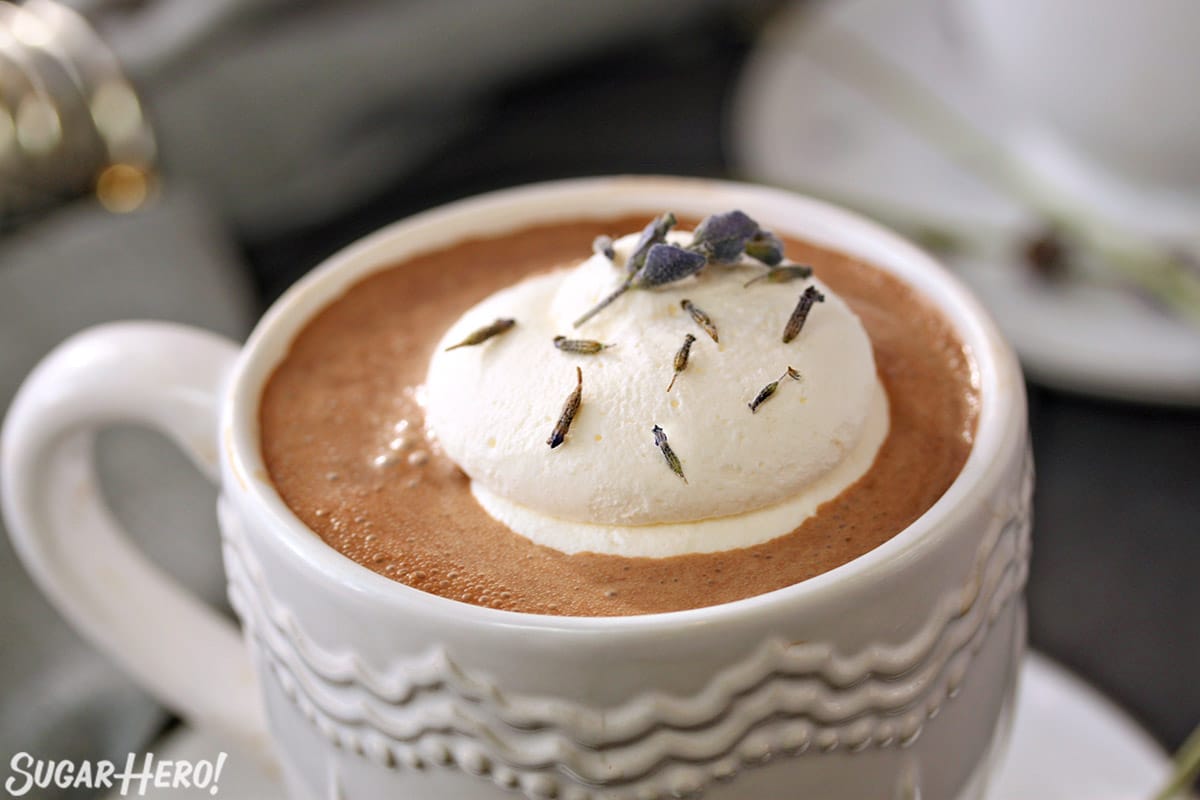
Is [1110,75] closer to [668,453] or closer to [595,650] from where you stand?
[668,453]

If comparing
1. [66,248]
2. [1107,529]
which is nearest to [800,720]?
[1107,529]

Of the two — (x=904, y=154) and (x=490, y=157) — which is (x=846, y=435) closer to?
(x=904, y=154)

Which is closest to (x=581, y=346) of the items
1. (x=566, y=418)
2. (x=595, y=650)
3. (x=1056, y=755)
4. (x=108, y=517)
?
(x=566, y=418)

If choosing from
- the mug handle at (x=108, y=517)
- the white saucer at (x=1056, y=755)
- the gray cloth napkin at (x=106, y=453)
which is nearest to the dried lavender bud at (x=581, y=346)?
the mug handle at (x=108, y=517)

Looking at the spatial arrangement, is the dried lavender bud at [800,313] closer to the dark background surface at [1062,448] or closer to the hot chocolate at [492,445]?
the hot chocolate at [492,445]

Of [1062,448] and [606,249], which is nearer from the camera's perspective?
[606,249]

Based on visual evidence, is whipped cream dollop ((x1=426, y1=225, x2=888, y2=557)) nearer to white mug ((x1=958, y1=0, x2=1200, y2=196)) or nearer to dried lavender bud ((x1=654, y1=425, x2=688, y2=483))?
dried lavender bud ((x1=654, y1=425, x2=688, y2=483))

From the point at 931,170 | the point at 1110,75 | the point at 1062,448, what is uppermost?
the point at 1110,75
